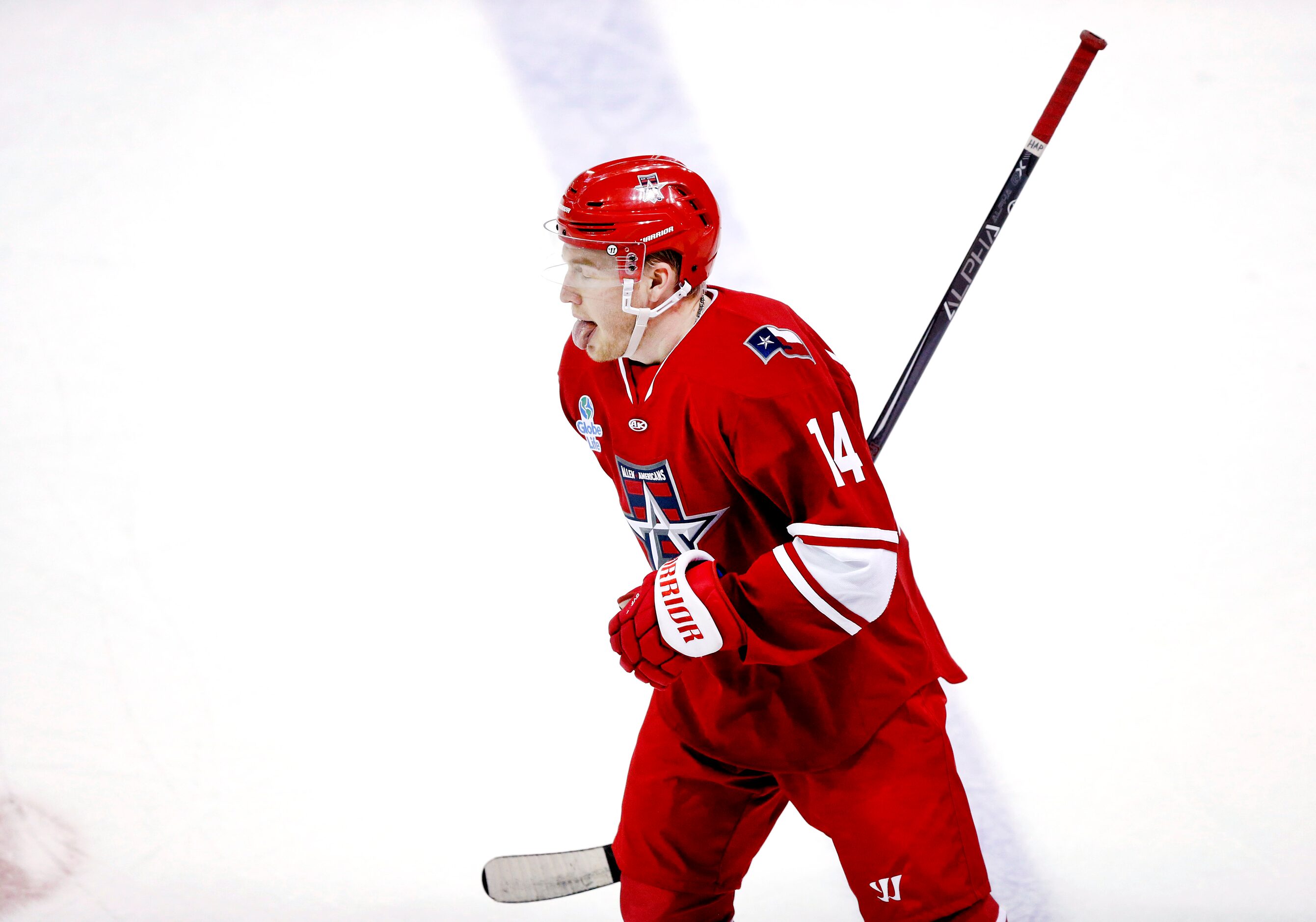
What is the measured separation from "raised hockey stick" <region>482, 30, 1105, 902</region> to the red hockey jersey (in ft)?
0.81

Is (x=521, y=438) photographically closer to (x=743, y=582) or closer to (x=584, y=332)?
(x=584, y=332)

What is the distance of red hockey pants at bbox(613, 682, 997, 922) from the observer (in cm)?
154

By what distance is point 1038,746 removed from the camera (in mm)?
2572

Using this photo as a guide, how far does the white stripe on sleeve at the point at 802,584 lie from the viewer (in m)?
1.41

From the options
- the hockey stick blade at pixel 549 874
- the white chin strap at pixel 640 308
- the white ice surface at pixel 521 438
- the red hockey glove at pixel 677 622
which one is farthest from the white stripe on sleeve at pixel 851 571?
the white ice surface at pixel 521 438

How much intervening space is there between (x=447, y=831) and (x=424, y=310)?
153 cm

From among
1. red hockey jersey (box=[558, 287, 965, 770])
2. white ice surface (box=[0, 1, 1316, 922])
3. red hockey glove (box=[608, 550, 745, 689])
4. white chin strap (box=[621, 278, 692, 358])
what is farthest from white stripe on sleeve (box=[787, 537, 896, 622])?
white ice surface (box=[0, 1, 1316, 922])

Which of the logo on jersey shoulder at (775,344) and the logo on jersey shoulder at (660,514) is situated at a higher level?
the logo on jersey shoulder at (775,344)

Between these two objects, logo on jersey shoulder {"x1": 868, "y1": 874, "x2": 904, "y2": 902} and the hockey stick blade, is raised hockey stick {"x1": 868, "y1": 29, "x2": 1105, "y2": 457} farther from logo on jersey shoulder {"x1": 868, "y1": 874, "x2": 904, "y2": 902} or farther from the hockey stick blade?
the hockey stick blade

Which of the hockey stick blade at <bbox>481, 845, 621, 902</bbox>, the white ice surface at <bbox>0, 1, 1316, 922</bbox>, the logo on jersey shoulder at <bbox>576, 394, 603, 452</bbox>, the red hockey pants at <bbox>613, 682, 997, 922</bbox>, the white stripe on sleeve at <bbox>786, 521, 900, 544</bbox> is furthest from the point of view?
the white ice surface at <bbox>0, 1, 1316, 922</bbox>

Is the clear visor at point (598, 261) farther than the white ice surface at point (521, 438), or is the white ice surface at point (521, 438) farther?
the white ice surface at point (521, 438)

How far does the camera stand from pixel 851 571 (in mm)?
1414

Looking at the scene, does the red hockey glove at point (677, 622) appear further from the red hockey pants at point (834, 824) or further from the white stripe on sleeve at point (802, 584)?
the red hockey pants at point (834, 824)

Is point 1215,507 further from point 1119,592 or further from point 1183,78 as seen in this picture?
point 1183,78
